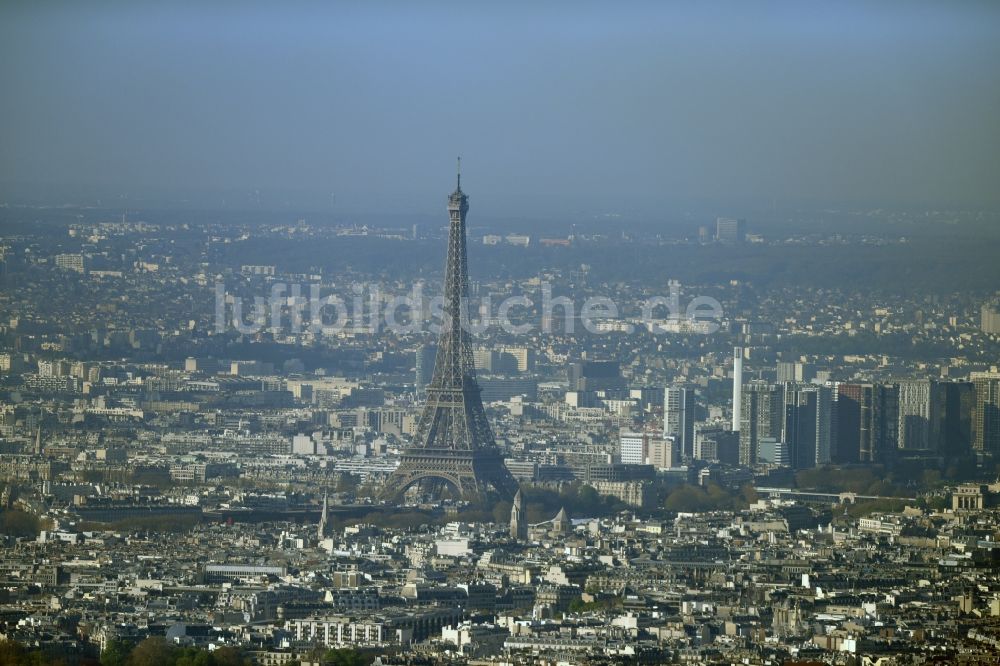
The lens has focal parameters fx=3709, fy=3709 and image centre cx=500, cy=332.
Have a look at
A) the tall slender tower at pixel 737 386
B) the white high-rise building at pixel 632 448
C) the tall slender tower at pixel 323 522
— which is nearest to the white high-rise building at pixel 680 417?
the white high-rise building at pixel 632 448

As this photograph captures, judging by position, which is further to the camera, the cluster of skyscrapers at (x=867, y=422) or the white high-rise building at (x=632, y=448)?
the white high-rise building at (x=632, y=448)

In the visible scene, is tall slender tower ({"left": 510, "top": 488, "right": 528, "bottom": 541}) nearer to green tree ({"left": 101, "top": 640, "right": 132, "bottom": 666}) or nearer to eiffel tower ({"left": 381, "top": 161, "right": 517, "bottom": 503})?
eiffel tower ({"left": 381, "top": 161, "right": 517, "bottom": 503})

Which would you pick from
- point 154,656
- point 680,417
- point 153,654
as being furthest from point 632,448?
point 154,656

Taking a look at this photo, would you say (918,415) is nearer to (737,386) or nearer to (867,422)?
(867,422)

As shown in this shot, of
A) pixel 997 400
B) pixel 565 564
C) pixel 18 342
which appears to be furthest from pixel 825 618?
pixel 18 342

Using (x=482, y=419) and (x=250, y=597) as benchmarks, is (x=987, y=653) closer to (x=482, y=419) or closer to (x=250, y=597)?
(x=250, y=597)

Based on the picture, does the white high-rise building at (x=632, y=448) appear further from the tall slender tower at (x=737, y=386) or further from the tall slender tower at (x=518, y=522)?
the tall slender tower at (x=518, y=522)

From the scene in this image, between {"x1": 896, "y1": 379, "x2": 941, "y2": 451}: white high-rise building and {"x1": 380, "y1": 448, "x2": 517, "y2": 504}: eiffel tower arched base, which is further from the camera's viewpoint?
{"x1": 896, "y1": 379, "x2": 941, "y2": 451}: white high-rise building

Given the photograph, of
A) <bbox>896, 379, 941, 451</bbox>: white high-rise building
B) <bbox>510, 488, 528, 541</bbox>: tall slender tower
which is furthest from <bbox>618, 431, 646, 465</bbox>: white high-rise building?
<bbox>510, 488, 528, 541</bbox>: tall slender tower
